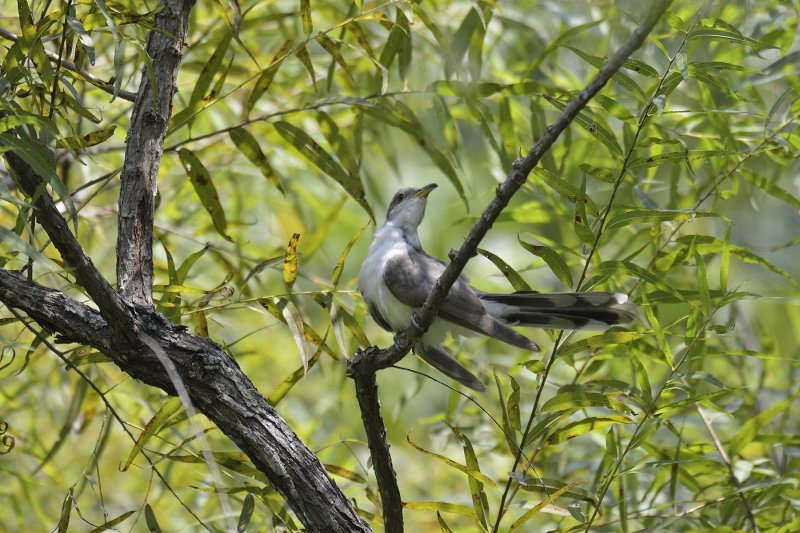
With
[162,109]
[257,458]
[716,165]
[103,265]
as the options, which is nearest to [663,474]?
[716,165]

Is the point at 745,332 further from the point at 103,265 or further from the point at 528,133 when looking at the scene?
the point at 103,265

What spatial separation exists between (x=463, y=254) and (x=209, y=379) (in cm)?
67

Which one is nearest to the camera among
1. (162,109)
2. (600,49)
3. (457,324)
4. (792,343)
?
(162,109)

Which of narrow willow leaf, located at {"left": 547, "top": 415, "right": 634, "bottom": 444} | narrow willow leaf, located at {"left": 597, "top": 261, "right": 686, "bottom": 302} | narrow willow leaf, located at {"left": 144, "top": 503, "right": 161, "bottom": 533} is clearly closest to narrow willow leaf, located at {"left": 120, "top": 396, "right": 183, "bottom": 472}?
narrow willow leaf, located at {"left": 144, "top": 503, "right": 161, "bottom": 533}

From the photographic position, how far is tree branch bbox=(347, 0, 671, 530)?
171 cm

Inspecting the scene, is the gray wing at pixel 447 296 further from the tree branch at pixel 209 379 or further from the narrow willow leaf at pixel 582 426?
the tree branch at pixel 209 379

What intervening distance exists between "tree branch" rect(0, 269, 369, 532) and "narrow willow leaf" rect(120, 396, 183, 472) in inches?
11.1

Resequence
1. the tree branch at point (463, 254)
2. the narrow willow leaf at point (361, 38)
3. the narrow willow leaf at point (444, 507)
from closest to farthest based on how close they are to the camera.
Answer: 1. the tree branch at point (463, 254)
2. the narrow willow leaf at point (444, 507)
3. the narrow willow leaf at point (361, 38)

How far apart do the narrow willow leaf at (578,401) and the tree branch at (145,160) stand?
109cm

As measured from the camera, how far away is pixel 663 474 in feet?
10.1

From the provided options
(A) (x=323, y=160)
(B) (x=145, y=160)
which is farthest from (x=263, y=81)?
(B) (x=145, y=160)

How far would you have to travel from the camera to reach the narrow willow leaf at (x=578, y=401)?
8.00 feet

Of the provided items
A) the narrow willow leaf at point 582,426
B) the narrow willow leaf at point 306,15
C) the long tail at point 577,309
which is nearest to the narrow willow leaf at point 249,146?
the narrow willow leaf at point 306,15

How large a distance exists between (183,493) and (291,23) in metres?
2.40
